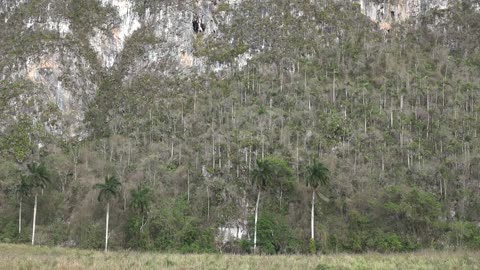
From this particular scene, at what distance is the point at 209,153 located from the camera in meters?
89.3

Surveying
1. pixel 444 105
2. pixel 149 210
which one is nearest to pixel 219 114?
pixel 149 210

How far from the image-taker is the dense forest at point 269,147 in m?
69.4

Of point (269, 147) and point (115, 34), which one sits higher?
point (115, 34)

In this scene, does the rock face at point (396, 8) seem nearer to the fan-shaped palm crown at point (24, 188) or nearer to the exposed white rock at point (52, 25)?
the exposed white rock at point (52, 25)

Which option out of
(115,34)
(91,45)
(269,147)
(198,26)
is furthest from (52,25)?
(269,147)

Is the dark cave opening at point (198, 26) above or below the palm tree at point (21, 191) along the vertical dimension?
above

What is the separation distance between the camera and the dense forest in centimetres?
6938

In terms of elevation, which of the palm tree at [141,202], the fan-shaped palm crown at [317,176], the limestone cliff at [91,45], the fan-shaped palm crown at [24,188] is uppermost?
the limestone cliff at [91,45]

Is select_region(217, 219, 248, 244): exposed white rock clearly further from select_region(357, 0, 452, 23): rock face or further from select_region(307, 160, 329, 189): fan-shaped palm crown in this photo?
select_region(357, 0, 452, 23): rock face

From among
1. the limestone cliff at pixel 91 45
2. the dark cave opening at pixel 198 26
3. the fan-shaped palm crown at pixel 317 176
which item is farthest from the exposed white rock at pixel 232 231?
the dark cave opening at pixel 198 26

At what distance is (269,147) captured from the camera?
88.8 metres

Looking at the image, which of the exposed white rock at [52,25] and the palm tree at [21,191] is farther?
the exposed white rock at [52,25]

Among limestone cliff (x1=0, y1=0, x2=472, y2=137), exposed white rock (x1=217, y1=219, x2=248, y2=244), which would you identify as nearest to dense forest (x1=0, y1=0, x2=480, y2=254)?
exposed white rock (x1=217, y1=219, x2=248, y2=244)

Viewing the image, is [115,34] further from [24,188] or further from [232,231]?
[232,231]
